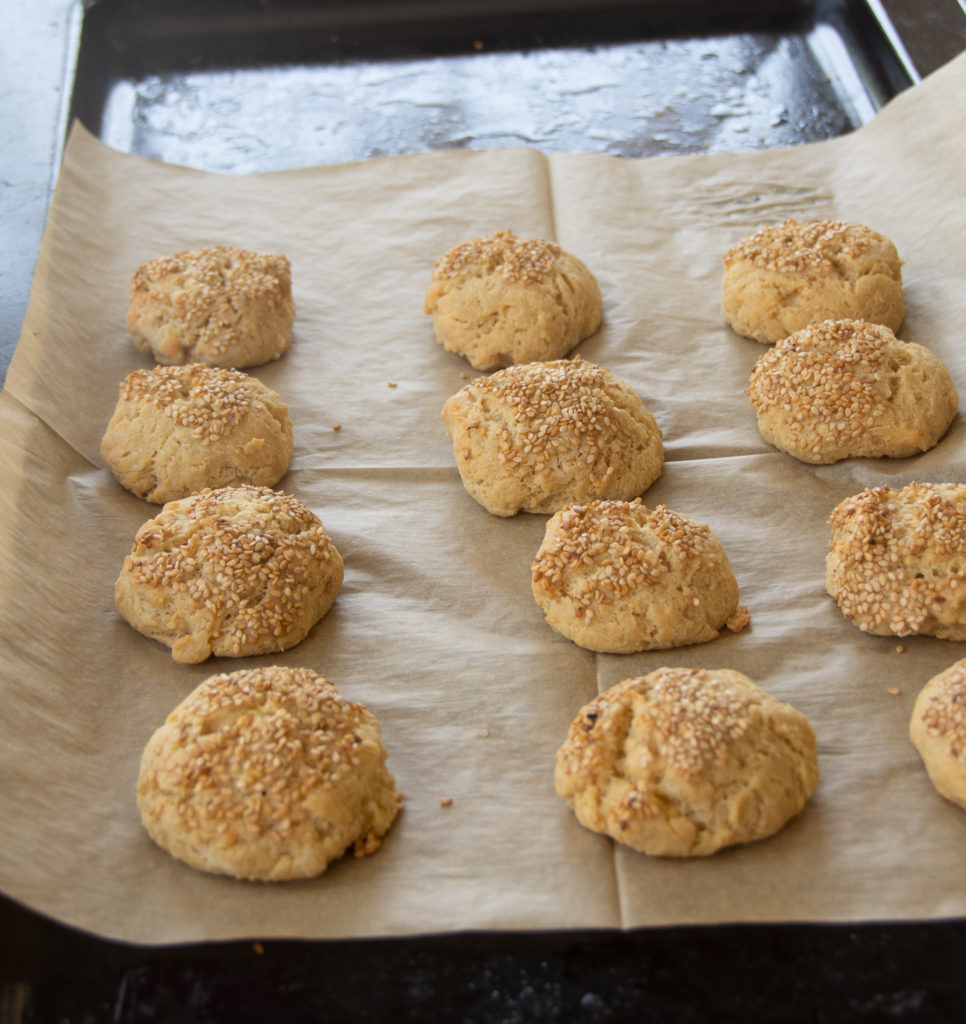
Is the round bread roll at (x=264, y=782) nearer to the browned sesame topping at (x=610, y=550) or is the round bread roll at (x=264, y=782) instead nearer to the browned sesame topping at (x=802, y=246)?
the browned sesame topping at (x=610, y=550)

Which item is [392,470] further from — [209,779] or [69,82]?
[69,82]

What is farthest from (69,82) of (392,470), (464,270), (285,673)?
(285,673)

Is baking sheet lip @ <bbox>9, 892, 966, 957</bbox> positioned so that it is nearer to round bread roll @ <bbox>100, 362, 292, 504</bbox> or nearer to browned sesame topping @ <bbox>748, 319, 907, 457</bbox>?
round bread roll @ <bbox>100, 362, 292, 504</bbox>

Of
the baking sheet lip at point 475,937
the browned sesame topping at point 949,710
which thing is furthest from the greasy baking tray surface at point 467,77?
the baking sheet lip at point 475,937

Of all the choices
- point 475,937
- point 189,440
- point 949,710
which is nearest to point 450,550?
point 189,440

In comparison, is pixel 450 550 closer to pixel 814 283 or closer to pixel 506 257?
pixel 506 257
